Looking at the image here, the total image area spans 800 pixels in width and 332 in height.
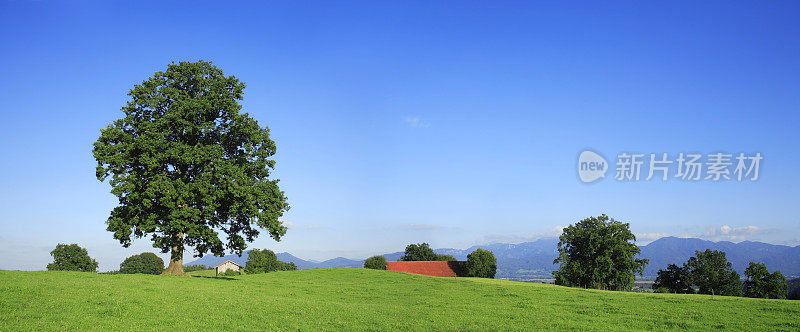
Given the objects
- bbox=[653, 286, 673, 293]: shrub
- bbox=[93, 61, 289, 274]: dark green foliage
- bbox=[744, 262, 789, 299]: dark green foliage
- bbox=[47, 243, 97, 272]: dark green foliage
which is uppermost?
bbox=[93, 61, 289, 274]: dark green foliage

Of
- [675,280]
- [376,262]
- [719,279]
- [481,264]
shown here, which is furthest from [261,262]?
[719,279]

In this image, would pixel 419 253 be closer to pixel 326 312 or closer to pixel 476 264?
pixel 476 264

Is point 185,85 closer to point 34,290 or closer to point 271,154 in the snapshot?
point 271,154

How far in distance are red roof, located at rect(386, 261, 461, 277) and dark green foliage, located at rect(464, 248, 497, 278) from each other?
5980 millimetres

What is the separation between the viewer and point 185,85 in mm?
37219

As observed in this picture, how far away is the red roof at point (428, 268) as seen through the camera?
106988 mm

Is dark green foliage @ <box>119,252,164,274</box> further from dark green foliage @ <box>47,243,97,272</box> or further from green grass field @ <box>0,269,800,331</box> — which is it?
green grass field @ <box>0,269,800,331</box>

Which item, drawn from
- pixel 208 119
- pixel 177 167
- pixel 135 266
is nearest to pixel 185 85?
pixel 208 119

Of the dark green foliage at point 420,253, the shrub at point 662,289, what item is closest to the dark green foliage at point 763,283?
the shrub at point 662,289

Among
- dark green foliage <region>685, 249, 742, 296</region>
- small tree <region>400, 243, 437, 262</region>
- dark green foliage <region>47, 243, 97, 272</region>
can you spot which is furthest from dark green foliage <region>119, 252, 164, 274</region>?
dark green foliage <region>685, 249, 742, 296</region>

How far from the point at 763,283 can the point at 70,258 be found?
139 m

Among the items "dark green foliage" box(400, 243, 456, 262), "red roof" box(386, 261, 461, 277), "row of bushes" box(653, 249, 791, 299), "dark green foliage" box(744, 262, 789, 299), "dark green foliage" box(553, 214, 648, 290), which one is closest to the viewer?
"dark green foliage" box(553, 214, 648, 290)

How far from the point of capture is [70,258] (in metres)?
96.9

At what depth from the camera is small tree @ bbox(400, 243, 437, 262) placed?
141 metres
